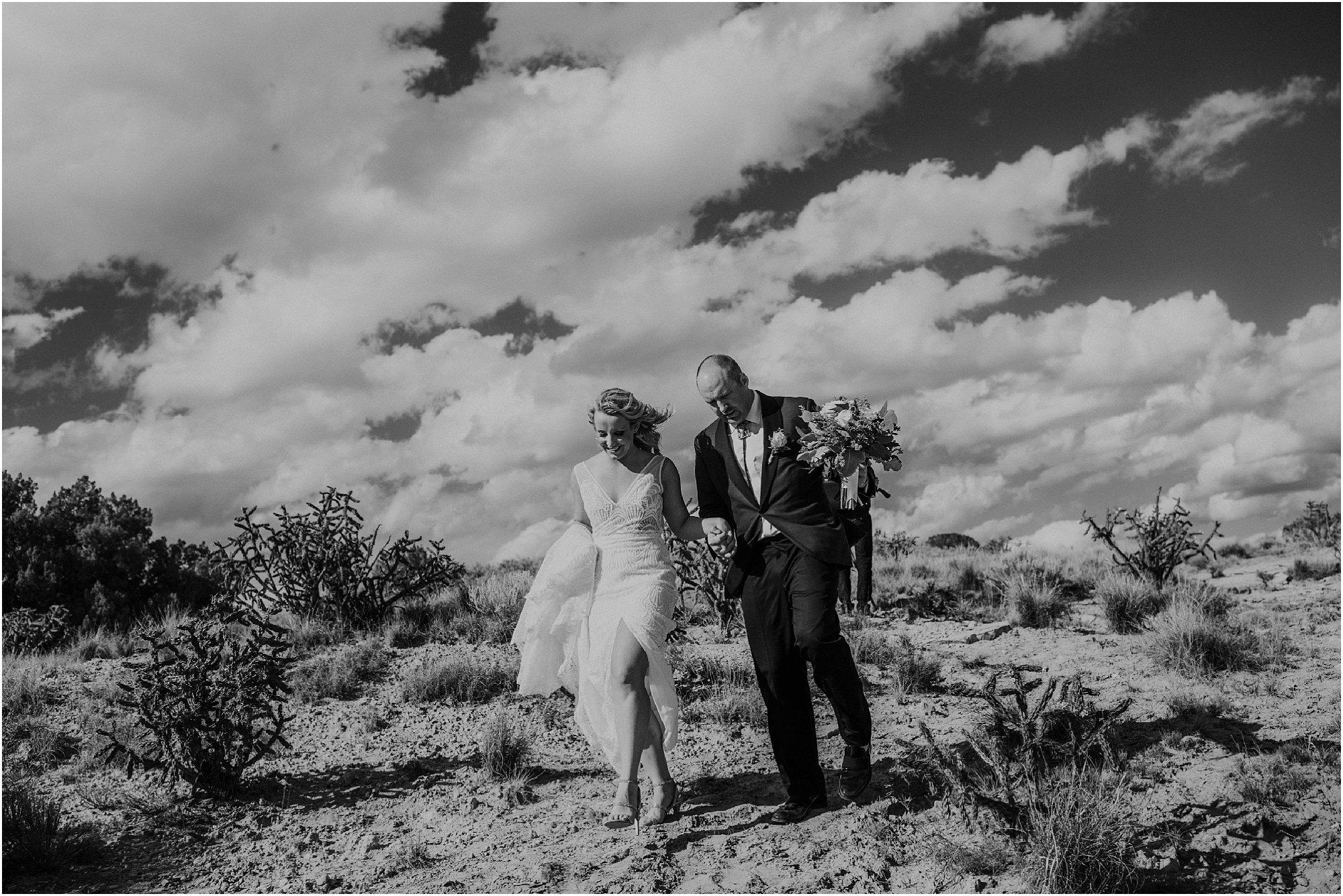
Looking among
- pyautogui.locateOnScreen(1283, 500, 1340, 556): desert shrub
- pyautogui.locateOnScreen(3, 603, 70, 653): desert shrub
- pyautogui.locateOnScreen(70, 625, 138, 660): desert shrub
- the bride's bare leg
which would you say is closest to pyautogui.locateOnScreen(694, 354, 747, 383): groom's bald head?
the bride's bare leg

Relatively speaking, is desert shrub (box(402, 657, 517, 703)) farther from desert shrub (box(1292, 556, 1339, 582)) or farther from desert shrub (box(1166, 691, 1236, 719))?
desert shrub (box(1292, 556, 1339, 582))

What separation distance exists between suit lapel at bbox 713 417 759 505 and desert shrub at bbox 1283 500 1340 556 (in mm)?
17943

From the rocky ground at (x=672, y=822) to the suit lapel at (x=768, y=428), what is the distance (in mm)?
1803

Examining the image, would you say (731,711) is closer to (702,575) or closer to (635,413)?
(635,413)

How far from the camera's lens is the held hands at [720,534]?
5051mm

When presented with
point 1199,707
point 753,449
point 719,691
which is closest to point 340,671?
point 719,691

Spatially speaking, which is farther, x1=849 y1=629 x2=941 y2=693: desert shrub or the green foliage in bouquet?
x1=849 y1=629 x2=941 y2=693: desert shrub

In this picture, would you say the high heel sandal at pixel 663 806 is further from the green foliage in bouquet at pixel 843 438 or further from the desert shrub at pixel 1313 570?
the desert shrub at pixel 1313 570

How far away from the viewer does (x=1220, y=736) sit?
5992 mm

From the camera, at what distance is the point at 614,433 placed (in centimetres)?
519

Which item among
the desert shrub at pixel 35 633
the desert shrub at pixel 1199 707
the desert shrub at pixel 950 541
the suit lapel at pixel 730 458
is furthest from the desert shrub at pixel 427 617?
the desert shrub at pixel 950 541

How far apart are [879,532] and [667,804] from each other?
1808 centimetres

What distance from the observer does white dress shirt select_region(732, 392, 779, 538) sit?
504 cm

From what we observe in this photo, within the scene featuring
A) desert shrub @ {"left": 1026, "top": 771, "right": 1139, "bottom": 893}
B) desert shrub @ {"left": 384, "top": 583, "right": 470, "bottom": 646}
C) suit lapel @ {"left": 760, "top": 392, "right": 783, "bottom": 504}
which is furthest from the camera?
desert shrub @ {"left": 384, "top": 583, "right": 470, "bottom": 646}
